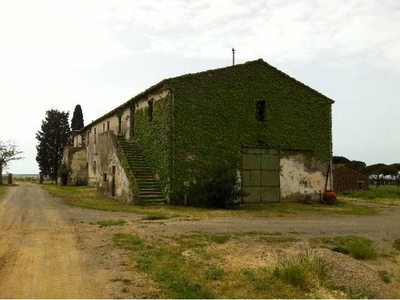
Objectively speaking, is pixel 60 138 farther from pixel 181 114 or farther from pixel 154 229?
pixel 154 229

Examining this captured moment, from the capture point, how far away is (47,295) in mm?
5949

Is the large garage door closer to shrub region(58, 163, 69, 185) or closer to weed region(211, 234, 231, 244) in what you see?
weed region(211, 234, 231, 244)

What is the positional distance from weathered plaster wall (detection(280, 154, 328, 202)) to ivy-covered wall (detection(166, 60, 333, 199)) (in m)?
0.69

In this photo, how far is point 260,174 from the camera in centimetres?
2397

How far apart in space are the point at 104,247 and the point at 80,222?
4578 mm

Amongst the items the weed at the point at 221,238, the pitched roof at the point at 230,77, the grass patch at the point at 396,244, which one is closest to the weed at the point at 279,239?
the weed at the point at 221,238

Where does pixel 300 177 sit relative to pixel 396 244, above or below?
above

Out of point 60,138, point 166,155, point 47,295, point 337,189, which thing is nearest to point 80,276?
point 47,295

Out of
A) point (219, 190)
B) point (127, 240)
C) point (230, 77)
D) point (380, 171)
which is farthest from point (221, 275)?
point (380, 171)

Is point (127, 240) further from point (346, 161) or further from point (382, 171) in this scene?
point (346, 161)

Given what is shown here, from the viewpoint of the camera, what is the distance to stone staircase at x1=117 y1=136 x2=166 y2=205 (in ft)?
69.0

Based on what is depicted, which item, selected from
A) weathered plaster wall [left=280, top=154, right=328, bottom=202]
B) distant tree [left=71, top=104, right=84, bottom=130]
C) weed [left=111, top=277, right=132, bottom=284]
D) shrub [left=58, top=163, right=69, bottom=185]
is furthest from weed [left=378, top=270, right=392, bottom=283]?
distant tree [left=71, top=104, right=84, bottom=130]

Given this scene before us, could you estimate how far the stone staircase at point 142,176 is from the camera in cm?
2103

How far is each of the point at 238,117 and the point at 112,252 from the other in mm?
15971
